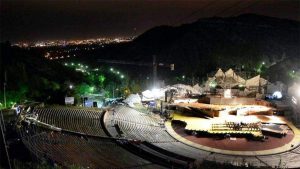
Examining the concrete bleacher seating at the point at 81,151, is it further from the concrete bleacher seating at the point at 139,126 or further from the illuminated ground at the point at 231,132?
the illuminated ground at the point at 231,132

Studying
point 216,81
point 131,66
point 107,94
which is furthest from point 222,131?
point 131,66

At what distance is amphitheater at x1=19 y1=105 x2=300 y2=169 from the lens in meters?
18.4

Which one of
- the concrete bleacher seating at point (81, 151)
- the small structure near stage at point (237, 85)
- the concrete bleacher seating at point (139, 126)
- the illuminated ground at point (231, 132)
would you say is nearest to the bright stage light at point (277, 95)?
the small structure near stage at point (237, 85)

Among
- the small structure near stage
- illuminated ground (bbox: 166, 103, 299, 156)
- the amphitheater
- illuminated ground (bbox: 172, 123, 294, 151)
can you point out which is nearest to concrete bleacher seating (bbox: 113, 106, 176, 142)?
the amphitheater

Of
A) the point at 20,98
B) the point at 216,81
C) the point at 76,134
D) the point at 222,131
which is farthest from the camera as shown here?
the point at 216,81

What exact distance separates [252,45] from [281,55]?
1017 centimetres

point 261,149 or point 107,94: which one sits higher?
point 107,94

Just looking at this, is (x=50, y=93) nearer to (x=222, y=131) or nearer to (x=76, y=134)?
(x=76, y=134)

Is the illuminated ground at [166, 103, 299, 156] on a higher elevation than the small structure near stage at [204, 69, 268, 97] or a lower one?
lower

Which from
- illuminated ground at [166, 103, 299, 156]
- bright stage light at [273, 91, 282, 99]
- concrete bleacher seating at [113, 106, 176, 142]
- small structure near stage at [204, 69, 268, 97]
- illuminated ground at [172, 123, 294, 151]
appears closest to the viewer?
illuminated ground at [166, 103, 299, 156]

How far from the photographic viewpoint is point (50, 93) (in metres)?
33.1

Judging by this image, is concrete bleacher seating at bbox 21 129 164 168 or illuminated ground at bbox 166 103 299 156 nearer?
concrete bleacher seating at bbox 21 129 164 168

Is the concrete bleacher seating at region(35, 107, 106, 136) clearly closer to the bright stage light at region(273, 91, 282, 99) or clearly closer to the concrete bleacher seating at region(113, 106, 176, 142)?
the concrete bleacher seating at region(113, 106, 176, 142)

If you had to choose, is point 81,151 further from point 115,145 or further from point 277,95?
point 277,95
